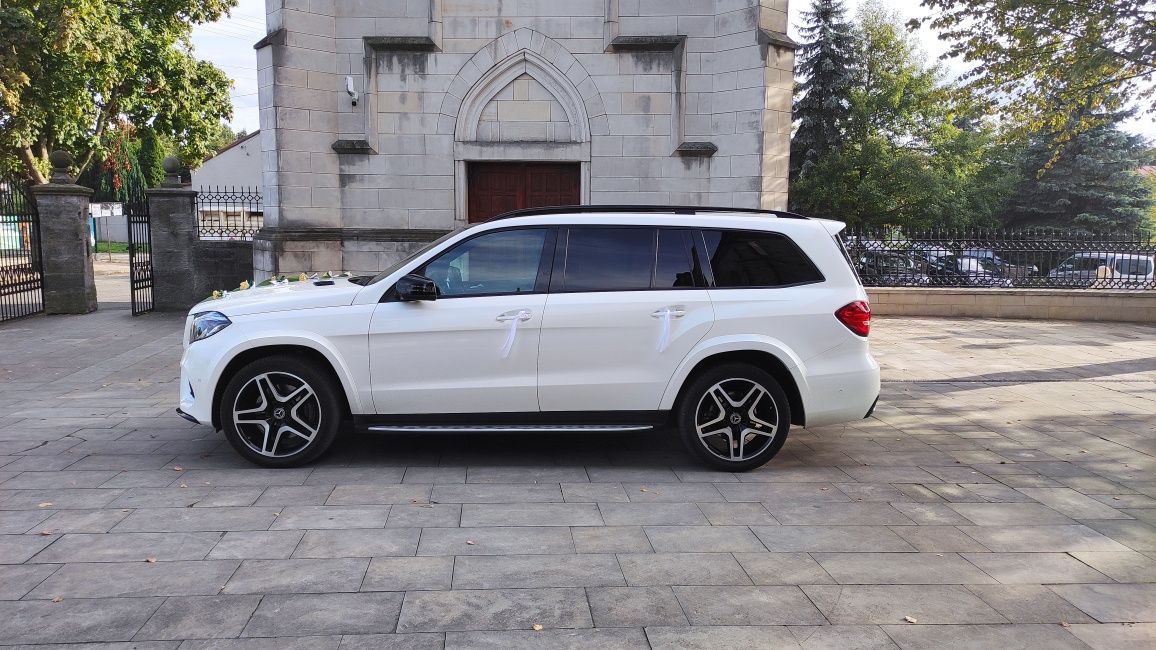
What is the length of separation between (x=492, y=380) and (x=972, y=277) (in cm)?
1353

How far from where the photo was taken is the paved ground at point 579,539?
3.49 m

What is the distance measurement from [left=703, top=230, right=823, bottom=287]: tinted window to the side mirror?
196cm

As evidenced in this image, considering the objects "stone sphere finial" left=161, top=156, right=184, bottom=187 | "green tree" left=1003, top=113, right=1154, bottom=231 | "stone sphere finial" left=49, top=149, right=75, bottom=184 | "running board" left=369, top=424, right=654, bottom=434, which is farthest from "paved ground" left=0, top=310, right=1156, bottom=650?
"green tree" left=1003, top=113, right=1154, bottom=231

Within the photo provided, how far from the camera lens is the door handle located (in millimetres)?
5512

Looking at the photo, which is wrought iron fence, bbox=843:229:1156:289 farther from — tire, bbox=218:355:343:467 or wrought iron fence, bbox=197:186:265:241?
tire, bbox=218:355:343:467

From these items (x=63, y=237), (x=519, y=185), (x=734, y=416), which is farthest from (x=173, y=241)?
(x=734, y=416)

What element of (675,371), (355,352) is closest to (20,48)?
(355,352)

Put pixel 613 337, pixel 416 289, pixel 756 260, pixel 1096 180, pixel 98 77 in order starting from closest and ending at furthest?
pixel 416 289, pixel 613 337, pixel 756 260, pixel 98 77, pixel 1096 180

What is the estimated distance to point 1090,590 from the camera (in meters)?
3.93

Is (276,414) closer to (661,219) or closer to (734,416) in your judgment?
(661,219)

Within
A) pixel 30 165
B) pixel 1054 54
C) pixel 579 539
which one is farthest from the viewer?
pixel 30 165

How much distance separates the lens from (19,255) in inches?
552

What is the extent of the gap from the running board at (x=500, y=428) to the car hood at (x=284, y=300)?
924 millimetres

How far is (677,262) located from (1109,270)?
1408 centimetres
